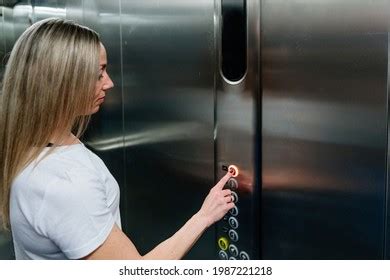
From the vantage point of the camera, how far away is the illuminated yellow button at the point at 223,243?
5.04 ft

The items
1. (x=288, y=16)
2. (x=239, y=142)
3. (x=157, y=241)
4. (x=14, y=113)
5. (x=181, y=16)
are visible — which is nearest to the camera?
(x=14, y=113)

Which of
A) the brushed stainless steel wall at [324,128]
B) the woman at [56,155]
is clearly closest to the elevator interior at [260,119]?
the brushed stainless steel wall at [324,128]

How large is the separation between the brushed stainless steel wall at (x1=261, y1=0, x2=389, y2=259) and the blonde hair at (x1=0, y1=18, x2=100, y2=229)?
0.49 m

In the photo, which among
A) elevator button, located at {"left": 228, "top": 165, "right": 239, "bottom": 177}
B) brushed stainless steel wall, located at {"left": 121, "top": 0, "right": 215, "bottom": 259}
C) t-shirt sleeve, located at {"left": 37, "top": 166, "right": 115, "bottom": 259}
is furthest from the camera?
brushed stainless steel wall, located at {"left": 121, "top": 0, "right": 215, "bottom": 259}

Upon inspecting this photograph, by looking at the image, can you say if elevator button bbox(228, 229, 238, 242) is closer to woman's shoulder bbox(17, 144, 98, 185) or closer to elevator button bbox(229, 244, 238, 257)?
elevator button bbox(229, 244, 238, 257)

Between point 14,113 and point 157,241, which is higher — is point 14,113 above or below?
above

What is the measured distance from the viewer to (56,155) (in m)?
1.13

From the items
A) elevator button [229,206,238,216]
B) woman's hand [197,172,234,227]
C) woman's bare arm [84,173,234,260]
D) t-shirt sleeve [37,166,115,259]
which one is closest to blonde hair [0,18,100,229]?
Answer: t-shirt sleeve [37,166,115,259]

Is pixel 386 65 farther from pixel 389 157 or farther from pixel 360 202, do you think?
pixel 360 202

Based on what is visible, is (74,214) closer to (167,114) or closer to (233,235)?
(233,235)

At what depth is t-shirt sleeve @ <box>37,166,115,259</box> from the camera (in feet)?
3.55

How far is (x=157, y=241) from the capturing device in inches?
74.5

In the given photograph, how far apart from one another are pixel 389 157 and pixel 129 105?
1.13 metres
